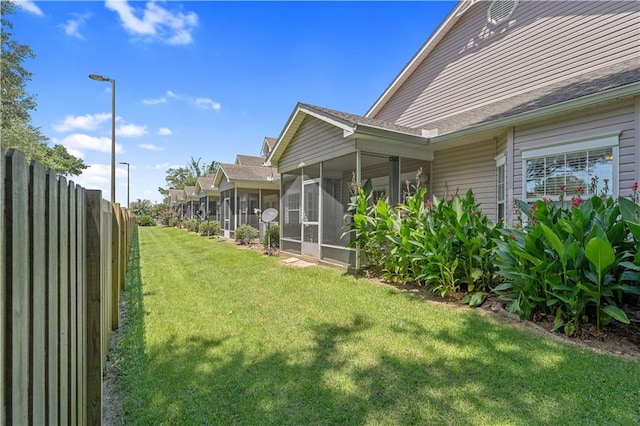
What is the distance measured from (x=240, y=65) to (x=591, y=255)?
12395 mm

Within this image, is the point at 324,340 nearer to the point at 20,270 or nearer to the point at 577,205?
the point at 20,270

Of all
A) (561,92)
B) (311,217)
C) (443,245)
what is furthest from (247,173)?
(561,92)

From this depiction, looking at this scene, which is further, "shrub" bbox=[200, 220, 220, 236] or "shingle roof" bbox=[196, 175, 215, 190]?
"shingle roof" bbox=[196, 175, 215, 190]

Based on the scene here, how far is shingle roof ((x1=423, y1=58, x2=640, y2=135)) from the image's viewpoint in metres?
5.24

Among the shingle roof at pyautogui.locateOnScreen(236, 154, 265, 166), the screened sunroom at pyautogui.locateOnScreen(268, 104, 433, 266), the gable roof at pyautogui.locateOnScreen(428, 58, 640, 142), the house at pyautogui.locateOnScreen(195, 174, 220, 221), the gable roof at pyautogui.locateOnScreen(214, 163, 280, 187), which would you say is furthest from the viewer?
the shingle roof at pyautogui.locateOnScreen(236, 154, 265, 166)

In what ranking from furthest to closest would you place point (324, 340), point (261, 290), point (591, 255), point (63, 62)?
point (63, 62) < point (261, 290) < point (324, 340) < point (591, 255)

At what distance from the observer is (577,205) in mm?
3990

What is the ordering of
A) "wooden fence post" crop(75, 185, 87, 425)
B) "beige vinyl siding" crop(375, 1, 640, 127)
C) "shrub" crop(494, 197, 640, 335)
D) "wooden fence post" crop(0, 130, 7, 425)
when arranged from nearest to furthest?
"wooden fence post" crop(0, 130, 7, 425)
"wooden fence post" crop(75, 185, 87, 425)
"shrub" crop(494, 197, 640, 335)
"beige vinyl siding" crop(375, 1, 640, 127)

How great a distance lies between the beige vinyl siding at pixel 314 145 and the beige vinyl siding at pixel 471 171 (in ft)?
9.44

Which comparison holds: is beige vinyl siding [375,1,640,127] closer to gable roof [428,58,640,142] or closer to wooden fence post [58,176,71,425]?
gable roof [428,58,640,142]

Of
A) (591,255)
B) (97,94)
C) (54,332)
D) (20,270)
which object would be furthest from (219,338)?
(97,94)

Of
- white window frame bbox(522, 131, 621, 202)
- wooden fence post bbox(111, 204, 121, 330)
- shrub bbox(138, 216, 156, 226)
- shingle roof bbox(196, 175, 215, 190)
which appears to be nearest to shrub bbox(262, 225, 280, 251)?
wooden fence post bbox(111, 204, 121, 330)

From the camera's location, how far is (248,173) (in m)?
17.1

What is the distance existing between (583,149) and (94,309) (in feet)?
24.4
